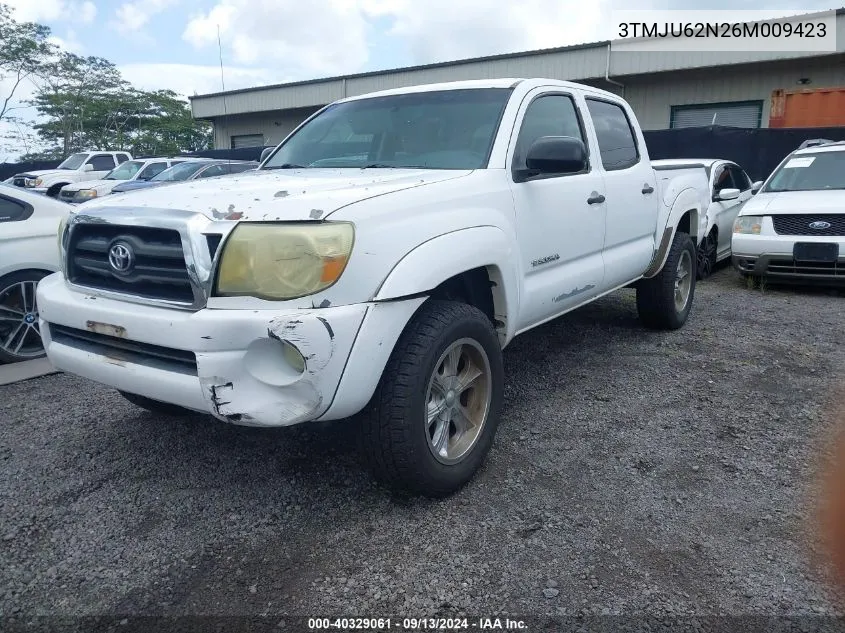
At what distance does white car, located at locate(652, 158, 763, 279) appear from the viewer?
8.31 metres

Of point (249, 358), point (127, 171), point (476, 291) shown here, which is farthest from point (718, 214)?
point (127, 171)

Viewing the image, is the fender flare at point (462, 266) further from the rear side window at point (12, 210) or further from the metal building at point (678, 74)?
the metal building at point (678, 74)

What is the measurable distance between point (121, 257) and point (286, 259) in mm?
771

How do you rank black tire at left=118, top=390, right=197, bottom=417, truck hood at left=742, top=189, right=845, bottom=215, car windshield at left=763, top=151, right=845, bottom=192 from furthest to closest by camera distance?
car windshield at left=763, top=151, right=845, bottom=192
truck hood at left=742, top=189, right=845, bottom=215
black tire at left=118, top=390, right=197, bottom=417

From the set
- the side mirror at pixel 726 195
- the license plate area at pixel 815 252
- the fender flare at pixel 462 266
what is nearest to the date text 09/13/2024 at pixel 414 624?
the fender flare at pixel 462 266

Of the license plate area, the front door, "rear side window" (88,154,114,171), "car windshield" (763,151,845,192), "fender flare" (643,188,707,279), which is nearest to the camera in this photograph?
the front door

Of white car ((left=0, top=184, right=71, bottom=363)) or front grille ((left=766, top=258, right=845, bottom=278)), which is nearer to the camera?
white car ((left=0, top=184, right=71, bottom=363))

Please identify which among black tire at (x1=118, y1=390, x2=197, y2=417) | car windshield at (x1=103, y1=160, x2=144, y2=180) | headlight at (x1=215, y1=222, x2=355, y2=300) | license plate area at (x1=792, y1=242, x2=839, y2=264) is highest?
car windshield at (x1=103, y1=160, x2=144, y2=180)

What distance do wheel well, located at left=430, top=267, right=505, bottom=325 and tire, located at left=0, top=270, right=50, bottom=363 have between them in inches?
134

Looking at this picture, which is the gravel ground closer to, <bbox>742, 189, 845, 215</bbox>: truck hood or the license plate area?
the license plate area

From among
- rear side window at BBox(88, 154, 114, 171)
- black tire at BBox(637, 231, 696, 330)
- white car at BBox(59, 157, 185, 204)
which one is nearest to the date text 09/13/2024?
black tire at BBox(637, 231, 696, 330)

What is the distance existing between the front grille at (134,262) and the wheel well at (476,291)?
1.13m

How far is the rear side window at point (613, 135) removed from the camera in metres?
4.31

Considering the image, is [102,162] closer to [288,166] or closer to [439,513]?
[288,166]
